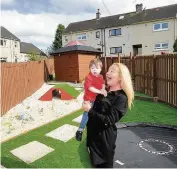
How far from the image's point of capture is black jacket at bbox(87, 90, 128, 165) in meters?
2.76

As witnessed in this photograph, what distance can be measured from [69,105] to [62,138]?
3775 millimetres

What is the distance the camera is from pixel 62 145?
4.95 metres

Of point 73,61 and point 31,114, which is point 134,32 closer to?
point 73,61

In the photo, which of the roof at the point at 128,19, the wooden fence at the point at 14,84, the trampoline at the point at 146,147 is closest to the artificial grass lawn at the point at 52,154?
the trampoline at the point at 146,147

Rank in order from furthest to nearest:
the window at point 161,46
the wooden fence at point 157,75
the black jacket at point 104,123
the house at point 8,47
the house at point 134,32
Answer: the house at point 8,47
the window at point 161,46
the house at point 134,32
the wooden fence at point 157,75
the black jacket at point 104,123

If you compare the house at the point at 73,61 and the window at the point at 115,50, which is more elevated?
the window at the point at 115,50

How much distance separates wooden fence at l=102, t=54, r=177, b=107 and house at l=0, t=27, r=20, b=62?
91.8 feet

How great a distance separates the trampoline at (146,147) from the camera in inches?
164

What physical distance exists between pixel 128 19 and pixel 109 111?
101 feet

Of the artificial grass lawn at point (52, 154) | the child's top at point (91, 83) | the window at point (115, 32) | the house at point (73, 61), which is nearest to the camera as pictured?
the artificial grass lawn at point (52, 154)

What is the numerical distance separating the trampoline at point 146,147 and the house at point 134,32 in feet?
71.9

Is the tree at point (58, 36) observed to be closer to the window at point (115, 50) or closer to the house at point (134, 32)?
the house at point (134, 32)

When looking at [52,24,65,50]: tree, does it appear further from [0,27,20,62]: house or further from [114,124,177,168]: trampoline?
[114,124,177,168]: trampoline

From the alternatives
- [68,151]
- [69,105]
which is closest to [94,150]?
[68,151]
